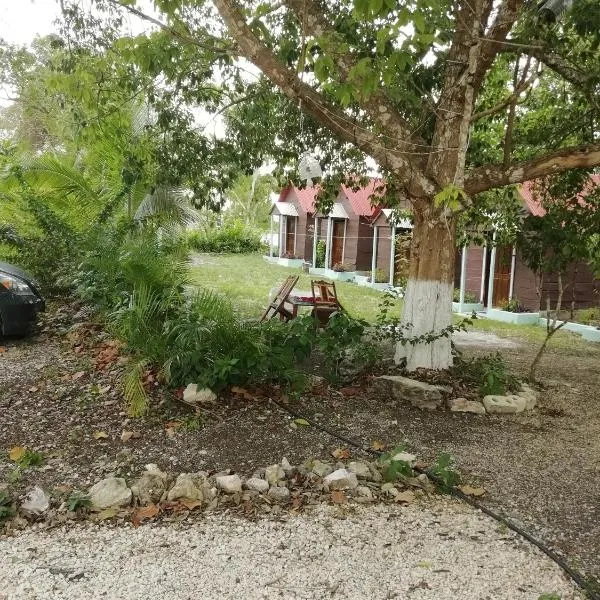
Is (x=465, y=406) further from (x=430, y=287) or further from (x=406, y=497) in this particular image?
(x=406, y=497)

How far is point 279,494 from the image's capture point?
13.1 ft

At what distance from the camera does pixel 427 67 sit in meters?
7.11

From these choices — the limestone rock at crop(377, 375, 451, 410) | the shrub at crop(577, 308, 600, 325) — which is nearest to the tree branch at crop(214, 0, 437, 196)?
the limestone rock at crop(377, 375, 451, 410)

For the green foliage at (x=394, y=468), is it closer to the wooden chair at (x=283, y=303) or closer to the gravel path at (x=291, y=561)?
the gravel path at (x=291, y=561)

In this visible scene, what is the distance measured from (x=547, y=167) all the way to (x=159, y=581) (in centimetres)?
501

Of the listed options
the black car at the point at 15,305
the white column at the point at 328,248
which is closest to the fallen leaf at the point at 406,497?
the black car at the point at 15,305

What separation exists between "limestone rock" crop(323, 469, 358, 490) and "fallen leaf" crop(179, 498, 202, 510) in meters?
0.87

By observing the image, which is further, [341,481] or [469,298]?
[469,298]

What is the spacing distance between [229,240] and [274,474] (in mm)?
30582

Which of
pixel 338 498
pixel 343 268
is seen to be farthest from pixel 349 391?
pixel 343 268

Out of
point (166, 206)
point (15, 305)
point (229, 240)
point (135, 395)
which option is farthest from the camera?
point (229, 240)

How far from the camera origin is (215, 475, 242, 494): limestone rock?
403 centimetres

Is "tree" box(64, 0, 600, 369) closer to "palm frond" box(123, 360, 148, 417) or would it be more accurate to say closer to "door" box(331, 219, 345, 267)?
"palm frond" box(123, 360, 148, 417)

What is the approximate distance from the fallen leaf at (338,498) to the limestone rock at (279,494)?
299 mm
